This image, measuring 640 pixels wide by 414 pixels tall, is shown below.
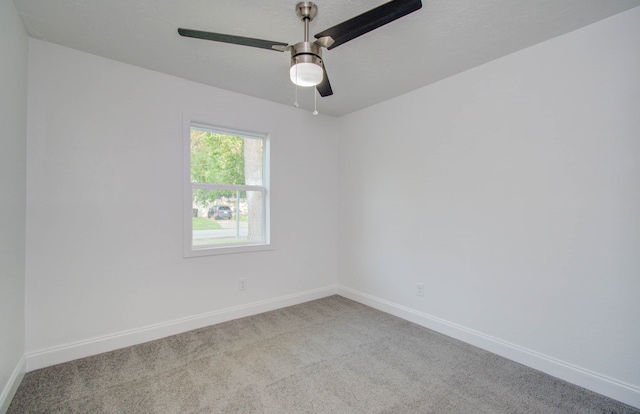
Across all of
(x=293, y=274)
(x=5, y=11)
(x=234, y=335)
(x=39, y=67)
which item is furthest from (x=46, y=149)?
(x=293, y=274)

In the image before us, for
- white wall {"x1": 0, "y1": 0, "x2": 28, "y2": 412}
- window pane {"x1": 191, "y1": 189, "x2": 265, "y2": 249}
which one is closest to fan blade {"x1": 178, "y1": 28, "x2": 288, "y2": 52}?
white wall {"x1": 0, "y1": 0, "x2": 28, "y2": 412}

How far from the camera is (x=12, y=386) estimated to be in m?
1.89

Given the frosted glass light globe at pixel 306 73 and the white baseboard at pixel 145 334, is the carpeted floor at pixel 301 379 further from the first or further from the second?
the frosted glass light globe at pixel 306 73

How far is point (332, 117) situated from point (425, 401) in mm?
3331

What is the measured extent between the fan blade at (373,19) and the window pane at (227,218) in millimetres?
2136

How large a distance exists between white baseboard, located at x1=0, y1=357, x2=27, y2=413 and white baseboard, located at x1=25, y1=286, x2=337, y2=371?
100 mm

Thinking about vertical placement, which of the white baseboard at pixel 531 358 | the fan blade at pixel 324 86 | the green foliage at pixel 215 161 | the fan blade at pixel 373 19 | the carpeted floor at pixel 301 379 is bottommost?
the carpeted floor at pixel 301 379

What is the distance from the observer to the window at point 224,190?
9.86ft

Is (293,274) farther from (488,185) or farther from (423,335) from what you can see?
(488,185)

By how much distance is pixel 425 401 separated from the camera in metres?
1.89

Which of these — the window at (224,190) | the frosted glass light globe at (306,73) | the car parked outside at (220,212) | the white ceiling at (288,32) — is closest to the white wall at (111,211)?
the window at (224,190)

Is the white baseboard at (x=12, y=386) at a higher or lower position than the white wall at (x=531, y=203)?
lower

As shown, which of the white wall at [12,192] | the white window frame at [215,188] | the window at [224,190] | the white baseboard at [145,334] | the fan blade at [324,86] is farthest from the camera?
the window at [224,190]

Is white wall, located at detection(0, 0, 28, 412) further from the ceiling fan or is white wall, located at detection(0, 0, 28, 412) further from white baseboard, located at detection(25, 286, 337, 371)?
the ceiling fan
